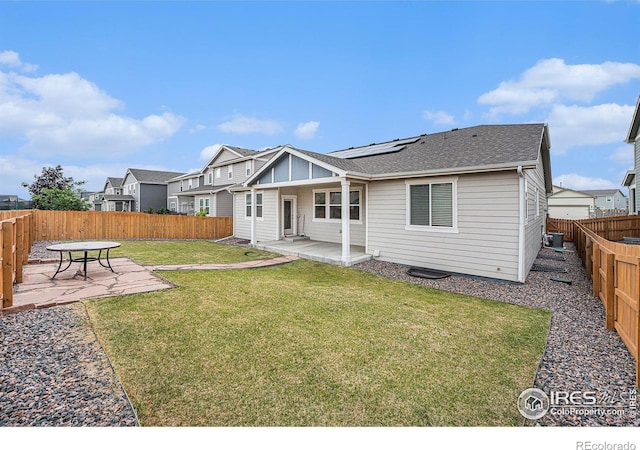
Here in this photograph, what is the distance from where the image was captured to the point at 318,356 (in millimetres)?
3521

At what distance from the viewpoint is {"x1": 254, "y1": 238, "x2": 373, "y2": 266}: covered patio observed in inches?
381

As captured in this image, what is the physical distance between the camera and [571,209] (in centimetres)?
3609

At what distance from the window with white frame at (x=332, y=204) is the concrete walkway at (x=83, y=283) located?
4871 mm

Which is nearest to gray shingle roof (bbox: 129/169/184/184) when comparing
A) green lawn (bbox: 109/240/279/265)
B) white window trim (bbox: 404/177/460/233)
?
green lawn (bbox: 109/240/279/265)

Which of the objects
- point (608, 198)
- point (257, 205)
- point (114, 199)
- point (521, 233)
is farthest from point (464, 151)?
point (608, 198)

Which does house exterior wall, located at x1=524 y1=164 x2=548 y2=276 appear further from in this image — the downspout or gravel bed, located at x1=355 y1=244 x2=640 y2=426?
gravel bed, located at x1=355 y1=244 x2=640 y2=426

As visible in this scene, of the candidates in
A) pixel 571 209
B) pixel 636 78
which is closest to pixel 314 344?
pixel 636 78

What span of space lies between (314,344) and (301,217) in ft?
34.2

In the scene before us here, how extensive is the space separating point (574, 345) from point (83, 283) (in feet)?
29.8

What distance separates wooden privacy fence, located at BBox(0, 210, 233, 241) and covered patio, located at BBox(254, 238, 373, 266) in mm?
6343

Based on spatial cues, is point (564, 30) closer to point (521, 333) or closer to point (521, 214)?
point (521, 214)

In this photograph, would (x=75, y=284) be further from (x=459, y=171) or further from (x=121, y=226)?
(x=121, y=226)

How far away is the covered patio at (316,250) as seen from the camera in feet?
31.7

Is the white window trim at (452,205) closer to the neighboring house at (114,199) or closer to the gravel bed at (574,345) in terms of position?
the gravel bed at (574,345)
